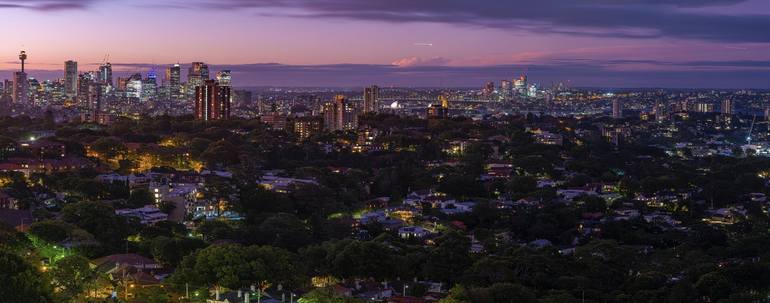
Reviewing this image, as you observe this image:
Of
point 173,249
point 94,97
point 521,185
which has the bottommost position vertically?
point 521,185

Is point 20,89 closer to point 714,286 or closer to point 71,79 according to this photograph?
point 71,79

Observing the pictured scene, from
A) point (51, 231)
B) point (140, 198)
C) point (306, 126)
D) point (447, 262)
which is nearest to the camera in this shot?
point (447, 262)

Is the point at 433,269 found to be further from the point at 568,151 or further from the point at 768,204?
the point at 568,151

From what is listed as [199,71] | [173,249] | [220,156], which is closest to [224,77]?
[199,71]

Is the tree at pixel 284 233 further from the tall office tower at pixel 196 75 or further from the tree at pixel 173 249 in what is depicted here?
the tall office tower at pixel 196 75

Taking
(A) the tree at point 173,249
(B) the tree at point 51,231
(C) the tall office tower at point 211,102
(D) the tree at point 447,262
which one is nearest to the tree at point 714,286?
(D) the tree at point 447,262

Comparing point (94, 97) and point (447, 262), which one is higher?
point (94, 97)

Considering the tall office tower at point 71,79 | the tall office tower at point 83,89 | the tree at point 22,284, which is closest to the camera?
the tree at point 22,284
